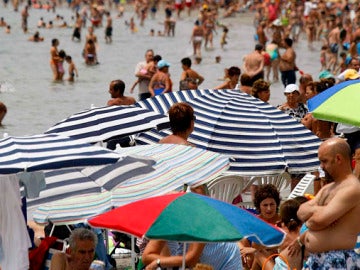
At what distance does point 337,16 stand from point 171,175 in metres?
35.1

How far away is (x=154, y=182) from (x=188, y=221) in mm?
1594

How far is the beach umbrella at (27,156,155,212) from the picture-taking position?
26.3 ft

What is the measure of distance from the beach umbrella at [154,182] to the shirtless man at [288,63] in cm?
1471

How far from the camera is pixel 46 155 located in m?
7.42

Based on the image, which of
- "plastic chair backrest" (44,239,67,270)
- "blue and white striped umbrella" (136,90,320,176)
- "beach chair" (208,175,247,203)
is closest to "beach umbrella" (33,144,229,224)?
"plastic chair backrest" (44,239,67,270)

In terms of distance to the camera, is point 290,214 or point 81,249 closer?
point 81,249

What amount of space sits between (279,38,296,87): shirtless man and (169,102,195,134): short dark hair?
46.8 ft

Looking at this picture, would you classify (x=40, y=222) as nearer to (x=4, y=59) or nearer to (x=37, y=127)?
(x=37, y=127)

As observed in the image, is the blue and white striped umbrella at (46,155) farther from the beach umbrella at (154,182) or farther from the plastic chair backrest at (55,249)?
the plastic chair backrest at (55,249)

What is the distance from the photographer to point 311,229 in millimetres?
6875

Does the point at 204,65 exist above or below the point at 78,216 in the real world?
below

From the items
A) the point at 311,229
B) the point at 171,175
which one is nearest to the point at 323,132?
the point at 171,175

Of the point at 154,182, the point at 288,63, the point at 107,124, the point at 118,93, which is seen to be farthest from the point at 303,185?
the point at 288,63

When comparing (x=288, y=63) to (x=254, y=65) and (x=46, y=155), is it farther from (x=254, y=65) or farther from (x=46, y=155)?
(x=46, y=155)
